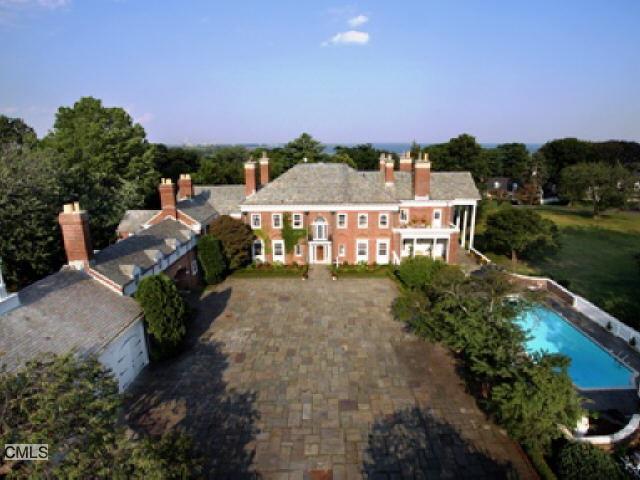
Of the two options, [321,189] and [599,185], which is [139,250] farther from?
[599,185]

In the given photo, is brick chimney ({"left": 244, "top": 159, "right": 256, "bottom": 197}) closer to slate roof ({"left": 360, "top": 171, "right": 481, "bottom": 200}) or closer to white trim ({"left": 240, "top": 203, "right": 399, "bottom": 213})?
white trim ({"left": 240, "top": 203, "right": 399, "bottom": 213})

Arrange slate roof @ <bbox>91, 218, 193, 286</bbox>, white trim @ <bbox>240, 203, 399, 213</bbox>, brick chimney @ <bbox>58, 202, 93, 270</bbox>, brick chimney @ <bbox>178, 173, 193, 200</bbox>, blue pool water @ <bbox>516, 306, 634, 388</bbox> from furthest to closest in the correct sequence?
1. brick chimney @ <bbox>178, 173, 193, 200</bbox>
2. white trim @ <bbox>240, 203, 399, 213</bbox>
3. slate roof @ <bbox>91, 218, 193, 286</bbox>
4. blue pool water @ <bbox>516, 306, 634, 388</bbox>
5. brick chimney @ <bbox>58, 202, 93, 270</bbox>

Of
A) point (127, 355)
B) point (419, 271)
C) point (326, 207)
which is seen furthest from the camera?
point (326, 207)

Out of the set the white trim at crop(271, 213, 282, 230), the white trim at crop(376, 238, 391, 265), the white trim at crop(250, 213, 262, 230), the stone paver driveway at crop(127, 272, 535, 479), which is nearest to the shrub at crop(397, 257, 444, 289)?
the stone paver driveway at crop(127, 272, 535, 479)

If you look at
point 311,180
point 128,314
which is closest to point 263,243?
point 311,180

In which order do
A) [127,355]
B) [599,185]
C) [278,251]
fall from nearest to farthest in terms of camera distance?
[127,355]
[278,251]
[599,185]

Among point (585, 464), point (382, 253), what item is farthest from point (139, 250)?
point (585, 464)

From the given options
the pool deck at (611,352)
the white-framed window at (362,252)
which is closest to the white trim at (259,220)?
the white-framed window at (362,252)

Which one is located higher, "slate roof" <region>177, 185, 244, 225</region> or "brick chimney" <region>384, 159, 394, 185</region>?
"brick chimney" <region>384, 159, 394, 185</region>
